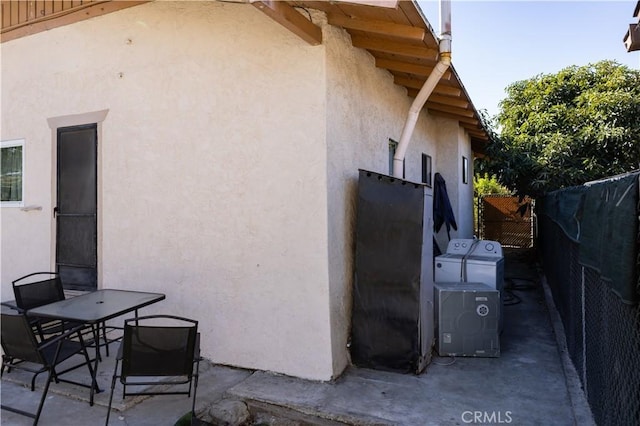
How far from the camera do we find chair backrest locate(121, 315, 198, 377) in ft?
10.1

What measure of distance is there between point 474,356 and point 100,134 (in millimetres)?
5011

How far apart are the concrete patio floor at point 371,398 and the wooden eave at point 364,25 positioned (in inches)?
123

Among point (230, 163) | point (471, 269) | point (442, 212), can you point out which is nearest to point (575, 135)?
point (442, 212)

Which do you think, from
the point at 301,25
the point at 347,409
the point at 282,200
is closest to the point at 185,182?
the point at 282,200

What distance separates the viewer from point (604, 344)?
9.01 ft

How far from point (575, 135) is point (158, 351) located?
11.4m

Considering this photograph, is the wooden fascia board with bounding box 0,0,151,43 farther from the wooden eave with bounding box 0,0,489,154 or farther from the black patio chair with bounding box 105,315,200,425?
the black patio chair with bounding box 105,315,200,425

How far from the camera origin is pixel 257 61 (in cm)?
415

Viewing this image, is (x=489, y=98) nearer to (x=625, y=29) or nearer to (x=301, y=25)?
Result: (x=625, y=29)

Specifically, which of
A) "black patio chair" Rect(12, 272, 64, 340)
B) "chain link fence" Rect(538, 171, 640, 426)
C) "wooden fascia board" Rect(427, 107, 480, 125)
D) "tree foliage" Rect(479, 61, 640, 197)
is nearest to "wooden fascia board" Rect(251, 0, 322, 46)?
"chain link fence" Rect(538, 171, 640, 426)

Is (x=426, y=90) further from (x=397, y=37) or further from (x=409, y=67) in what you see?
(x=397, y=37)

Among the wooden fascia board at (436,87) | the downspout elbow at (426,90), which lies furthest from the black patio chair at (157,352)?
the wooden fascia board at (436,87)

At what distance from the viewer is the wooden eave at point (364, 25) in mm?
3467

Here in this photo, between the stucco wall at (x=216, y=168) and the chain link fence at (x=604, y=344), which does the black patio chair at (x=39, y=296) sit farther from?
the chain link fence at (x=604, y=344)
